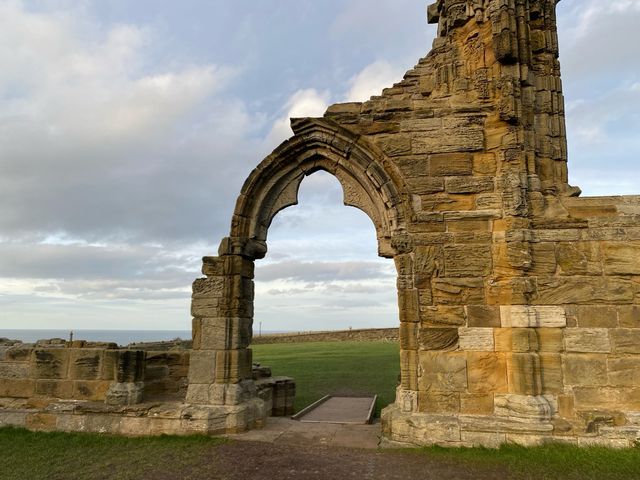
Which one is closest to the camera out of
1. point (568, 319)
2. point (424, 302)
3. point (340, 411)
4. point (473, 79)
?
point (568, 319)

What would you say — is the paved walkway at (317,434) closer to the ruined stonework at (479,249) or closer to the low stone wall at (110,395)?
the low stone wall at (110,395)

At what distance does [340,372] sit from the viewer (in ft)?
43.5

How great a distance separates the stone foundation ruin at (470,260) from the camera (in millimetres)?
5703

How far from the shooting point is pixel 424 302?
20.3ft

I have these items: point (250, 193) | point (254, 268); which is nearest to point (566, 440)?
point (254, 268)

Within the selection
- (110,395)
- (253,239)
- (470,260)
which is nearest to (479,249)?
(470,260)

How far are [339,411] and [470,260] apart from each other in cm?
391

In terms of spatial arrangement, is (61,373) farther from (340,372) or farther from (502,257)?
(340,372)

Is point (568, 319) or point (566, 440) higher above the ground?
point (568, 319)

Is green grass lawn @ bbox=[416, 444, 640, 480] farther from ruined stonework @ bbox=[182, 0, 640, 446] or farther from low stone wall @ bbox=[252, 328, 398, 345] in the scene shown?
low stone wall @ bbox=[252, 328, 398, 345]

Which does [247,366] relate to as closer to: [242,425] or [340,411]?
[242,425]

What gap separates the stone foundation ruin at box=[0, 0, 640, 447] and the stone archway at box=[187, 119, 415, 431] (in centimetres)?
2

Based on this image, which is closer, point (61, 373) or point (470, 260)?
point (470, 260)

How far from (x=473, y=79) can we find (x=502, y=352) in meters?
3.81
